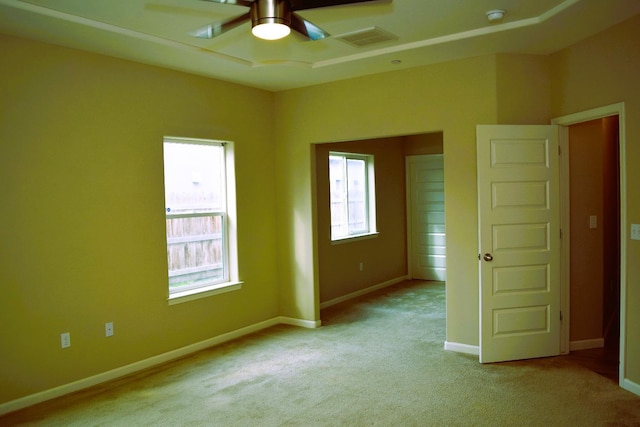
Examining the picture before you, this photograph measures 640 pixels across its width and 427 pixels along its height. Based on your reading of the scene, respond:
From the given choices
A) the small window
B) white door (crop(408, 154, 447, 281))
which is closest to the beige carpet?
the small window

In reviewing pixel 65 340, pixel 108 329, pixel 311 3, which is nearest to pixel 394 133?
pixel 311 3

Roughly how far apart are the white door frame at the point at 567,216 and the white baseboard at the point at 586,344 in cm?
13

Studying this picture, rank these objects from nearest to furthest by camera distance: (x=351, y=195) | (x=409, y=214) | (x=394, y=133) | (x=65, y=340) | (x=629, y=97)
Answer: (x=629, y=97), (x=65, y=340), (x=394, y=133), (x=351, y=195), (x=409, y=214)

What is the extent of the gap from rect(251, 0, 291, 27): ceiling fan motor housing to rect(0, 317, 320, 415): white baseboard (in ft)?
10.3

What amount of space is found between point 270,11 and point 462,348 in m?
3.45

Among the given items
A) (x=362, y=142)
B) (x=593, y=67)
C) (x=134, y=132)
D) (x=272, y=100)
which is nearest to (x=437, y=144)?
(x=362, y=142)

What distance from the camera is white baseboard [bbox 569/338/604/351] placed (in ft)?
14.4

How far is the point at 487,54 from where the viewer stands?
4191mm

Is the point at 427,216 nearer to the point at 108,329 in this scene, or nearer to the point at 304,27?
the point at 108,329

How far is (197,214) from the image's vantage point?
4809 mm

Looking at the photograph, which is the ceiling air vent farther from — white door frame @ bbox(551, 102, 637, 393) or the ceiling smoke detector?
white door frame @ bbox(551, 102, 637, 393)

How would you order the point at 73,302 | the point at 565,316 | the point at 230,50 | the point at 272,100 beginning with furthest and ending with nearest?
the point at 272,100 → the point at 565,316 → the point at 230,50 → the point at 73,302

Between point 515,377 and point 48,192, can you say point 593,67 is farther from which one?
point 48,192

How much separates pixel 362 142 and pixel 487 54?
302 centimetres
